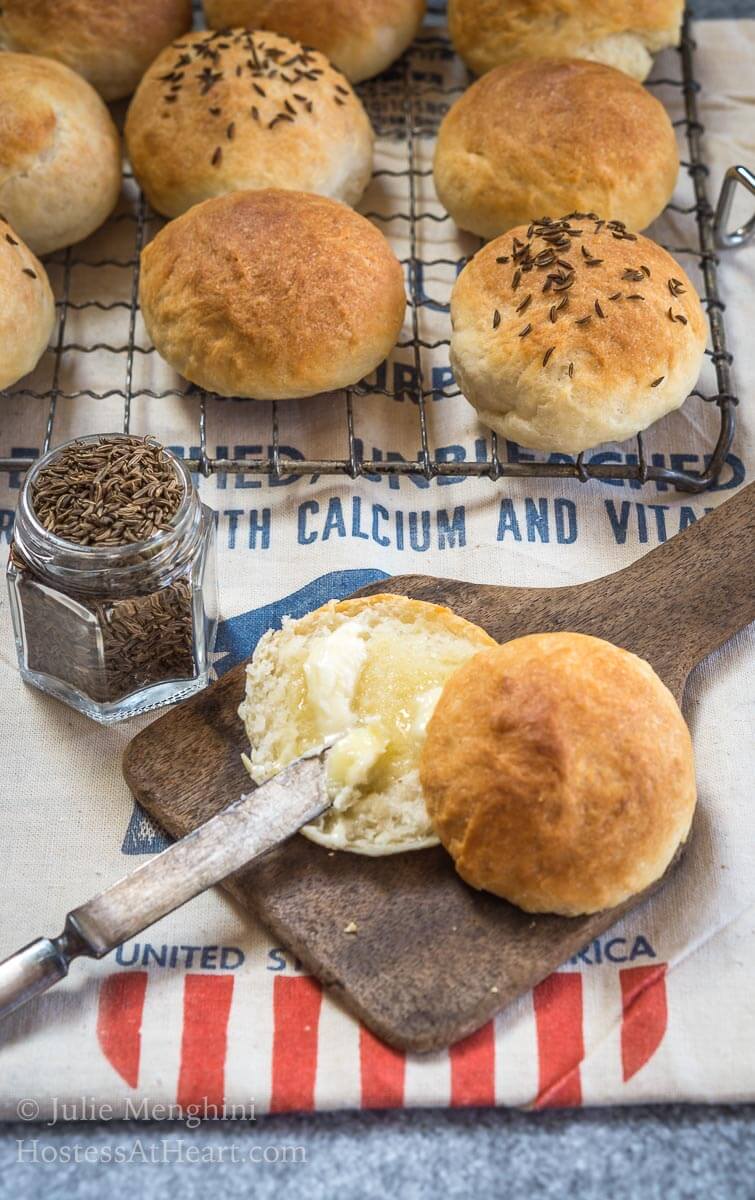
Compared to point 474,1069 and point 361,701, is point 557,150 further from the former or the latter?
point 474,1069

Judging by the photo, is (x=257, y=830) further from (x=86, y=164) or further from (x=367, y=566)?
(x=86, y=164)

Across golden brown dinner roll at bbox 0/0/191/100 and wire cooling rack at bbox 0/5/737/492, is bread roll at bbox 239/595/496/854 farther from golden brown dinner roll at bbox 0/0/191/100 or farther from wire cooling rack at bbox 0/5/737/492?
golden brown dinner roll at bbox 0/0/191/100

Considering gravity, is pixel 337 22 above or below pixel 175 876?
above

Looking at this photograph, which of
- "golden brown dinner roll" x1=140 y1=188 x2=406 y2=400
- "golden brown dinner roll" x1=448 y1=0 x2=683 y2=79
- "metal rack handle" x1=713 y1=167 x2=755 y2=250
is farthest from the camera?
"golden brown dinner roll" x1=448 y1=0 x2=683 y2=79

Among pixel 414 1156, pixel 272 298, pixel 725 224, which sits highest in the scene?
pixel 272 298

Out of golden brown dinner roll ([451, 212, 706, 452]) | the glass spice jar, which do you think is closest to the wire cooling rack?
golden brown dinner roll ([451, 212, 706, 452])

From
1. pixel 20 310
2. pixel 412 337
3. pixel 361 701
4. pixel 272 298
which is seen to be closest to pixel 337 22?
pixel 412 337

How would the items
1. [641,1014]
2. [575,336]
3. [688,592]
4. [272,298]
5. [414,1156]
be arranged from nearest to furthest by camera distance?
[414,1156] → [641,1014] → [688,592] → [575,336] → [272,298]
